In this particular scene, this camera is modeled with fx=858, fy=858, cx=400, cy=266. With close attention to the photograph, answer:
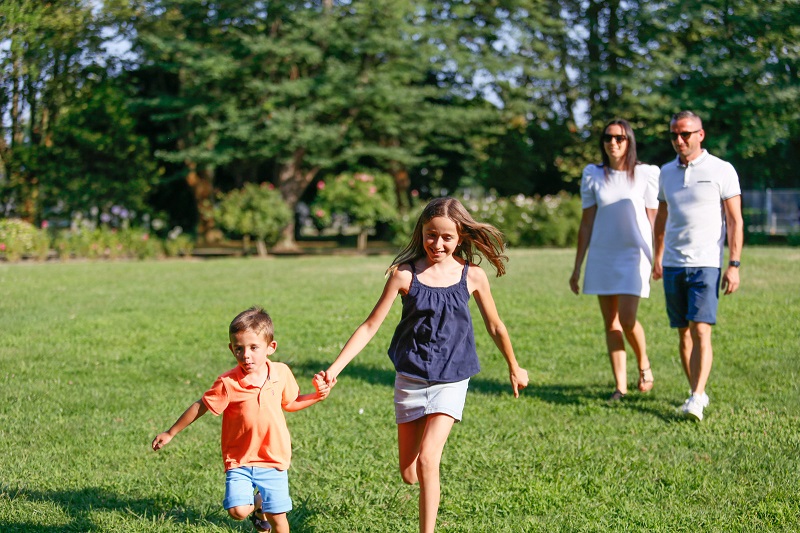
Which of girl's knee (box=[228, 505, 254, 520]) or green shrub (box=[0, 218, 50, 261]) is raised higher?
green shrub (box=[0, 218, 50, 261])

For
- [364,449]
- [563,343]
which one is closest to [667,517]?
[364,449]

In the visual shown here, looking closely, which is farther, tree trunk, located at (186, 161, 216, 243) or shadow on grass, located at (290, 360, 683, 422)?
tree trunk, located at (186, 161, 216, 243)

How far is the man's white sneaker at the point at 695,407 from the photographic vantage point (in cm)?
599

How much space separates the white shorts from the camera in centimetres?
387

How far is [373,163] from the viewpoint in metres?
30.0

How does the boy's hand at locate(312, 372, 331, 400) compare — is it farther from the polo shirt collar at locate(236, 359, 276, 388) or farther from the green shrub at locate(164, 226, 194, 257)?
the green shrub at locate(164, 226, 194, 257)

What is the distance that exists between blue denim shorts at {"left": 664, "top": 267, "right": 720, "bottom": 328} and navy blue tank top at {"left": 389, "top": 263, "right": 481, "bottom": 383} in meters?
2.90

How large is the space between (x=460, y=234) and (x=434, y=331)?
48 centimetres

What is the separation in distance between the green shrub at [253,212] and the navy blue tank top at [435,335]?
20.7 m

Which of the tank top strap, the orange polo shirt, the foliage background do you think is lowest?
the orange polo shirt

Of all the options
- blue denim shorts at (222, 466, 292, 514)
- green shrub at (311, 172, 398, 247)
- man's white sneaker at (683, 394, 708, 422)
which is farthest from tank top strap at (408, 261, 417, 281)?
green shrub at (311, 172, 398, 247)

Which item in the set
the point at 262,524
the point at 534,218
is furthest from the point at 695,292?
the point at 534,218

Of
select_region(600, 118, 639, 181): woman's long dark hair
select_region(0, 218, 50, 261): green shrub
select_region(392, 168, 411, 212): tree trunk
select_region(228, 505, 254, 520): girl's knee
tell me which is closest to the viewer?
select_region(228, 505, 254, 520): girl's knee

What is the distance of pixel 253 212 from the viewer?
24.3m
